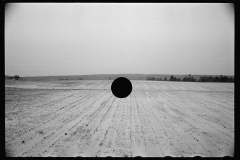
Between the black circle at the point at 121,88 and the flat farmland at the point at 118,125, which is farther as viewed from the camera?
the flat farmland at the point at 118,125

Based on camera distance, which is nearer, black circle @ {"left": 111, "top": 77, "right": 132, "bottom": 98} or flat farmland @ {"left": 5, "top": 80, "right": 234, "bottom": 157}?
black circle @ {"left": 111, "top": 77, "right": 132, "bottom": 98}

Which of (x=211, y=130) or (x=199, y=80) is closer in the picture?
(x=211, y=130)

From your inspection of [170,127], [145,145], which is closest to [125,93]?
[145,145]

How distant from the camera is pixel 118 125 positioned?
A: 213 inches

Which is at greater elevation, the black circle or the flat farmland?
the black circle

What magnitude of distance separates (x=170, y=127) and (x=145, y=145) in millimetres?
1520

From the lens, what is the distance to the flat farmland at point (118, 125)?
388cm

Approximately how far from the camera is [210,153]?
3816 mm

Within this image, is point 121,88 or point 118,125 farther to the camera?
point 118,125

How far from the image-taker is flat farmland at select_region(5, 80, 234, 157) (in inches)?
153

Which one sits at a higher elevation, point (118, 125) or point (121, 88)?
point (121, 88)

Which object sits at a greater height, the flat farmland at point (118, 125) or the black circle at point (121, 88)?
the black circle at point (121, 88)
